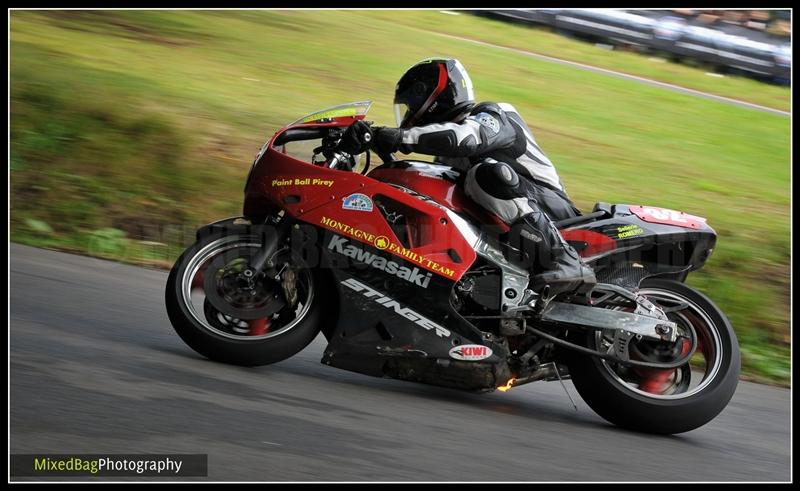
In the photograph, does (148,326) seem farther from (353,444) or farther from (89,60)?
(89,60)

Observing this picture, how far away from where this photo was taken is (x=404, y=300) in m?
5.14

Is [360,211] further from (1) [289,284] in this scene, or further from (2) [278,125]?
(2) [278,125]

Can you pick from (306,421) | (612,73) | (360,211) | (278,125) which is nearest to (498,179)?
(360,211)

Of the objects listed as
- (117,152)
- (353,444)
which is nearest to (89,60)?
(117,152)

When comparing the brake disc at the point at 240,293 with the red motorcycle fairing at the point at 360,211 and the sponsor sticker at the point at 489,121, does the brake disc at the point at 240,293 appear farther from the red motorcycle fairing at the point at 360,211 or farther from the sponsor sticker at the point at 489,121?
the sponsor sticker at the point at 489,121

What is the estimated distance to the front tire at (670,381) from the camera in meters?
5.10

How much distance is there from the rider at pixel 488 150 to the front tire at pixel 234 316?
2.56 ft

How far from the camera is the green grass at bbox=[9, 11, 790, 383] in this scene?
336 inches

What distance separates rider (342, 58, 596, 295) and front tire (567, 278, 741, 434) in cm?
46

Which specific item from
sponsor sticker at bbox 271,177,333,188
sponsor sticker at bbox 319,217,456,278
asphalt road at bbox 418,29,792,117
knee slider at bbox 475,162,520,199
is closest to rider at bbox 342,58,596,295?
knee slider at bbox 475,162,520,199

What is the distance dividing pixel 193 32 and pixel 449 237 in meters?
10.0

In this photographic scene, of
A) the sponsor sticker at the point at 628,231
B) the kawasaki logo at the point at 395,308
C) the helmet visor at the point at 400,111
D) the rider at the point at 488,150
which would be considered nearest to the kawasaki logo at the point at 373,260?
the kawasaki logo at the point at 395,308

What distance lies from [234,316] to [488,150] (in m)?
1.59

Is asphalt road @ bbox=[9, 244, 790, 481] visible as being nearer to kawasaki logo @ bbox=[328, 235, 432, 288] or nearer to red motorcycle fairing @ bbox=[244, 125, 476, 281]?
kawasaki logo @ bbox=[328, 235, 432, 288]
